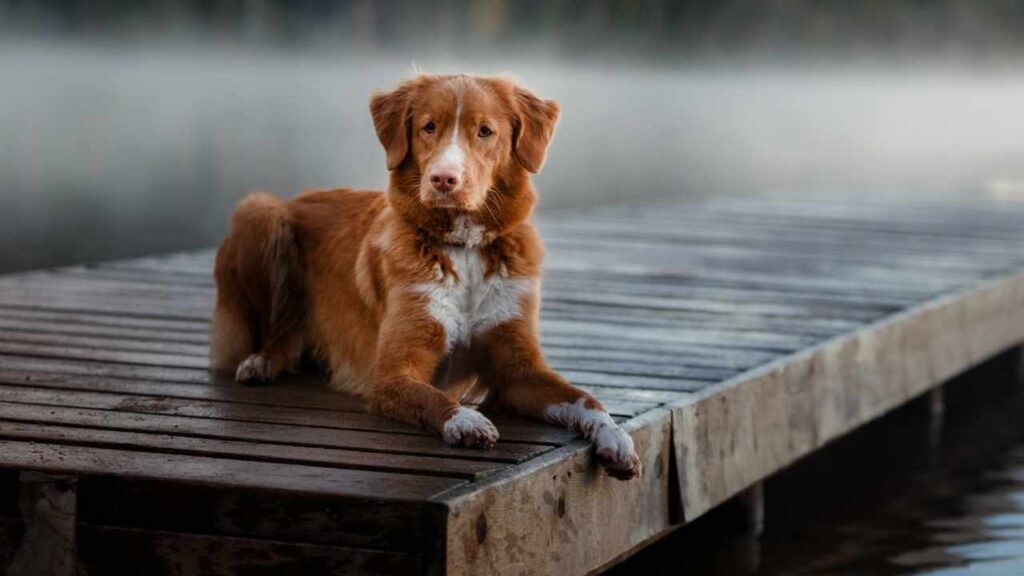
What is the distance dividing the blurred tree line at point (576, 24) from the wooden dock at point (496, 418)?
1289 mm

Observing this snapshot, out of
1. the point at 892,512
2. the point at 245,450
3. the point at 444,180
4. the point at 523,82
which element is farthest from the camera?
the point at 523,82

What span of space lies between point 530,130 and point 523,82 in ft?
17.5

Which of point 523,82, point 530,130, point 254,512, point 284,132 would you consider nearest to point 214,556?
point 254,512

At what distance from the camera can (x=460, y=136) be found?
148 inches

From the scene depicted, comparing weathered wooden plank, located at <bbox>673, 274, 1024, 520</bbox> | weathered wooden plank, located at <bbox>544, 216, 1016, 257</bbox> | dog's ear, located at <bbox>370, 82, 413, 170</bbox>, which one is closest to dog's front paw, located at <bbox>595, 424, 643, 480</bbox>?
weathered wooden plank, located at <bbox>673, 274, 1024, 520</bbox>

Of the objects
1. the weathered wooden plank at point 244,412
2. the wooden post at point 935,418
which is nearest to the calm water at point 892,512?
the wooden post at point 935,418

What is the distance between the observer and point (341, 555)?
3.03 metres

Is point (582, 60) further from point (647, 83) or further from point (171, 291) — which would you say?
point (171, 291)

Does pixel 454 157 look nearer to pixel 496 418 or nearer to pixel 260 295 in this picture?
pixel 496 418

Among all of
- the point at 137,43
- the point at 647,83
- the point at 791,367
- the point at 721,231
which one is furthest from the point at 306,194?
the point at 647,83

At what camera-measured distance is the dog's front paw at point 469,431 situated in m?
3.46

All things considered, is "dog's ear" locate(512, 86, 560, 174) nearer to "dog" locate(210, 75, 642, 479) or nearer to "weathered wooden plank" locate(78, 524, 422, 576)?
"dog" locate(210, 75, 642, 479)

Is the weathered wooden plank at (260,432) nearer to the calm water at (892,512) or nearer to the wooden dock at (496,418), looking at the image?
the wooden dock at (496,418)

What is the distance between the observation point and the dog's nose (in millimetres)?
3689
